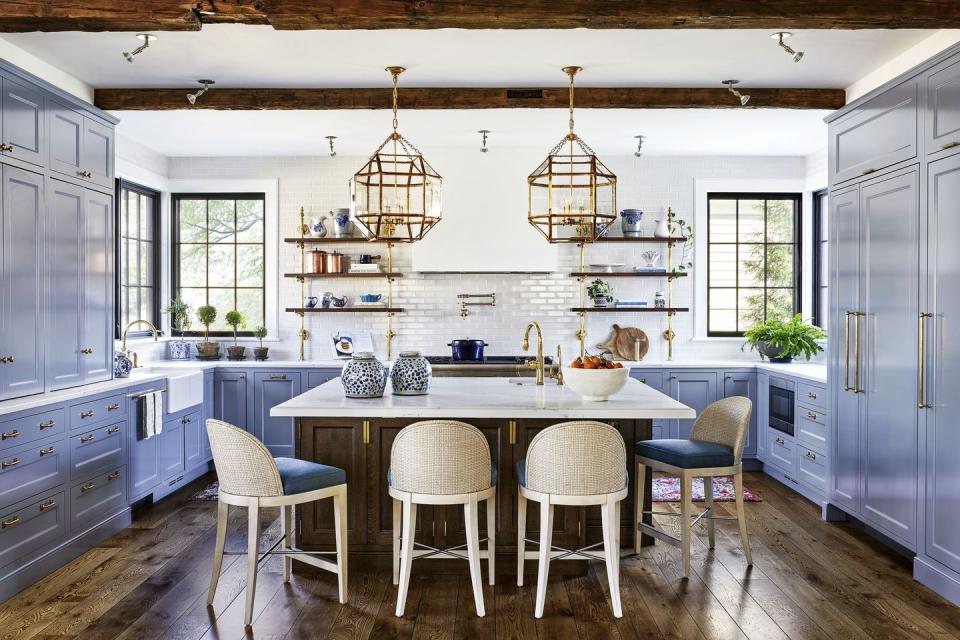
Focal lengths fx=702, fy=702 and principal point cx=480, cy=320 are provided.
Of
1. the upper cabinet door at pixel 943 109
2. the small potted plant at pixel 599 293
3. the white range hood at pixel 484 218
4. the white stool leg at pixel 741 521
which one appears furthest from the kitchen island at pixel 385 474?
the small potted plant at pixel 599 293

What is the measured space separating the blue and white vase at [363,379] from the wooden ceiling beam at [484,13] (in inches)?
64.4

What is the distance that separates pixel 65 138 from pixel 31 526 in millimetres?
2215

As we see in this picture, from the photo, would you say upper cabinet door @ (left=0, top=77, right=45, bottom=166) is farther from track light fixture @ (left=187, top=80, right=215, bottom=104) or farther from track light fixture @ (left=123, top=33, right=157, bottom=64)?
track light fixture @ (left=187, top=80, right=215, bottom=104)

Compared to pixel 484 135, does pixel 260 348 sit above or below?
below

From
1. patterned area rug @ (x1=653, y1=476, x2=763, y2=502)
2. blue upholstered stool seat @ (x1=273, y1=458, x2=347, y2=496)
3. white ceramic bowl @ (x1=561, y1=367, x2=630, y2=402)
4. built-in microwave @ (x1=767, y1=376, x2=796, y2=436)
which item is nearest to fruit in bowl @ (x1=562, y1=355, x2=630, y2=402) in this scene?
white ceramic bowl @ (x1=561, y1=367, x2=630, y2=402)

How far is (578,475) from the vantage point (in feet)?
9.93

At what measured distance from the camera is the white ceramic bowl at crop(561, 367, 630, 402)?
11.4ft

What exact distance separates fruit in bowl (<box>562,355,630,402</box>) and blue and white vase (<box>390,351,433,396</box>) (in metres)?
0.75

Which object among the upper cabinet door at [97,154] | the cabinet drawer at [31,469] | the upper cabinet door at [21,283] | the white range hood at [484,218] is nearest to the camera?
the cabinet drawer at [31,469]

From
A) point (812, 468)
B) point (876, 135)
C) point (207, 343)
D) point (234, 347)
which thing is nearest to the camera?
point (876, 135)

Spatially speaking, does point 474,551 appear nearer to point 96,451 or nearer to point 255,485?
point 255,485

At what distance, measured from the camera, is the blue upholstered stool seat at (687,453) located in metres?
3.52

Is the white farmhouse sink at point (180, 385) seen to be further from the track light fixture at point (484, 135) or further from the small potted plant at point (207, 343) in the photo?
the track light fixture at point (484, 135)

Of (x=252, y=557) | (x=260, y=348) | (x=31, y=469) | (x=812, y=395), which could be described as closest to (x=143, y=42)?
(x=31, y=469)
